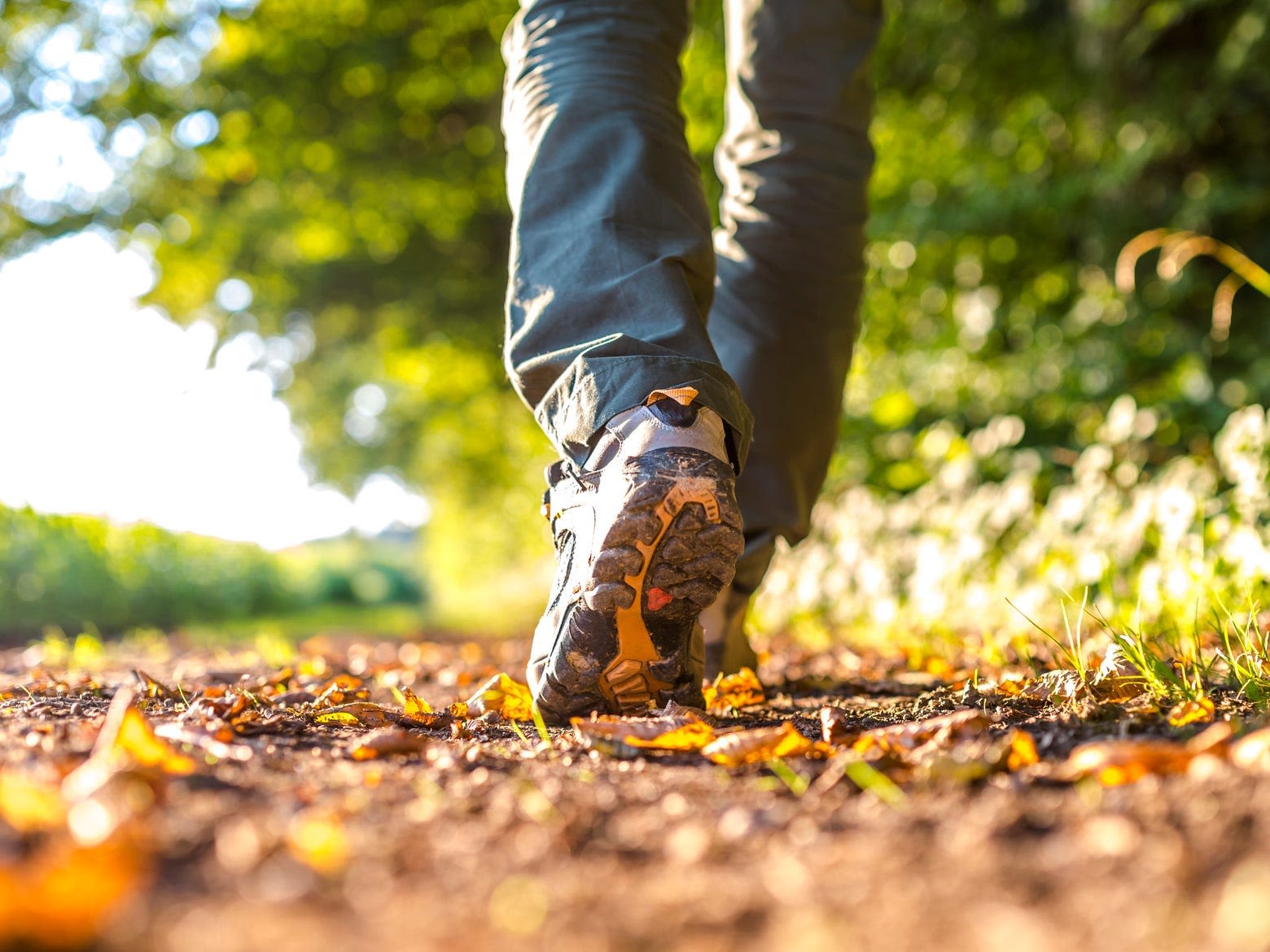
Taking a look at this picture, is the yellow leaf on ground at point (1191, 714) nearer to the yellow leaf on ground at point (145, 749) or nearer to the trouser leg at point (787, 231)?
the trouser leg at point (787, 231)

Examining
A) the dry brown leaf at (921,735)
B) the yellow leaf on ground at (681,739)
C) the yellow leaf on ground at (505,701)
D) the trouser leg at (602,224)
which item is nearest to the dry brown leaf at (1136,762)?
the dry brown leaf at (921,735)

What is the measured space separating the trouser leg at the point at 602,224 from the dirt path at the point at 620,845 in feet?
1.58

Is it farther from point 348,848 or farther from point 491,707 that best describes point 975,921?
point 491,707

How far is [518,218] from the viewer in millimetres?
1496

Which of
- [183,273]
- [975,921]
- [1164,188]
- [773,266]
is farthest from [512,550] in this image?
[975,921]

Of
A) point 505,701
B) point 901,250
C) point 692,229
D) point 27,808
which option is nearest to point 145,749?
point 27,808

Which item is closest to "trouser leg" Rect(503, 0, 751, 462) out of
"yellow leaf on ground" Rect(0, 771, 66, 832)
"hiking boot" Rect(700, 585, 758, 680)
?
"hiking boot" Rect(700, 585, 758, 680)

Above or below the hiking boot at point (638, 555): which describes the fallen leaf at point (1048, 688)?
below

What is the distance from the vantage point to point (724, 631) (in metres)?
1.92

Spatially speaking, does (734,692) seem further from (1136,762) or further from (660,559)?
(1136,762)

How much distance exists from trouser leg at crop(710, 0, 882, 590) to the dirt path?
2.86 ft

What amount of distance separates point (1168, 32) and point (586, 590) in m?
5.01

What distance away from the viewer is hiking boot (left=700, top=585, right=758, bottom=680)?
74.9 inches

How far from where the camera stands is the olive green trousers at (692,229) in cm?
138
